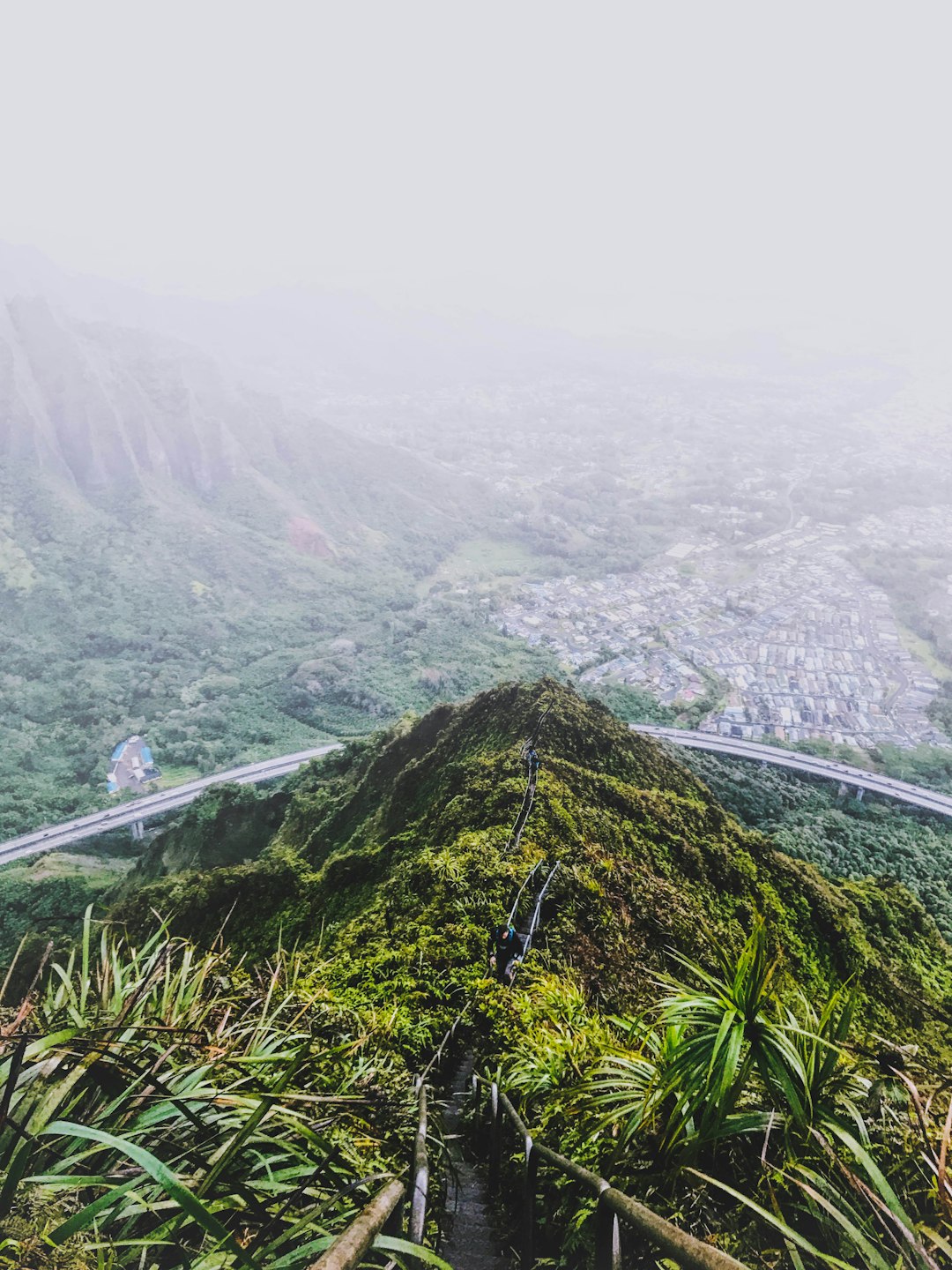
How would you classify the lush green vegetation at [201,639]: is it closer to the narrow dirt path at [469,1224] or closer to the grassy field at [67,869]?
the grassy field at [67,869]

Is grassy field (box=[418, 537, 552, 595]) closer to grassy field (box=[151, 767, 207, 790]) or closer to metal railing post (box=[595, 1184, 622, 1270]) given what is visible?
grassy field (box=[151, 767, 207, 790])

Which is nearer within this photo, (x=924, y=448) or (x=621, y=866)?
(x=621, y=866)

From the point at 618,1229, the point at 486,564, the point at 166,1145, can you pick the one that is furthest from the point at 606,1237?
the point at 486,564


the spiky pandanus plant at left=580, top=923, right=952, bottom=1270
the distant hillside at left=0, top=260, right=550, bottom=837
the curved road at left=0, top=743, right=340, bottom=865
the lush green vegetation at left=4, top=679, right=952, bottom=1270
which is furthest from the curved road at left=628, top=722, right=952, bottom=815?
the spiky pandanus plant at left=580, top=923, right=952, bottom=1270

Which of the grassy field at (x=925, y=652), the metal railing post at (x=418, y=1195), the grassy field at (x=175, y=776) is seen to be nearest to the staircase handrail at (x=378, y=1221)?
the metal railing post at (x=418, y=1195)

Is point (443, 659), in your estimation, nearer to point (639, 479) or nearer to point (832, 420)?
point (639, 479)

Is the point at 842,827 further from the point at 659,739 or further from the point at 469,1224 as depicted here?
the point at 469,1224

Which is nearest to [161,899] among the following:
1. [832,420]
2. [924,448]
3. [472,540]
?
[472,540]
